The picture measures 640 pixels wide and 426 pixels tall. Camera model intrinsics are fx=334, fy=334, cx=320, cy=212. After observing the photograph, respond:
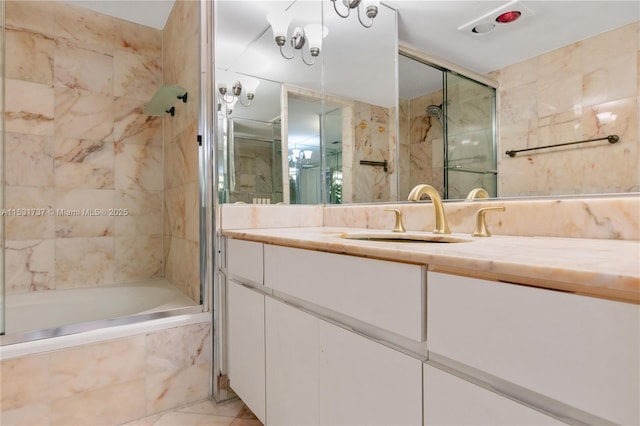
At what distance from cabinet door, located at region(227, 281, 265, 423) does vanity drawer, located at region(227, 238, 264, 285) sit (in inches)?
1.9

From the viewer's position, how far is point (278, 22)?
1886mm

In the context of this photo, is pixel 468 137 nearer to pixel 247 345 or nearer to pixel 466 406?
pixel 466 406

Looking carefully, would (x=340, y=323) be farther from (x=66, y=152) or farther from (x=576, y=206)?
(x=66, y=152)

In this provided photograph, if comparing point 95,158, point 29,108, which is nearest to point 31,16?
point 29,108

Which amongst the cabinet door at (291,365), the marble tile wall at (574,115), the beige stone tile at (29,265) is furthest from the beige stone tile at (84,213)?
the marble tile wall at (574,115)

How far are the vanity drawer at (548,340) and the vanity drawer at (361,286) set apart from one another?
0.19 feet

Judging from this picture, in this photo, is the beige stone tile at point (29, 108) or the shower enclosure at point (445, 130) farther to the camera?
the beige stone tile at point (29, 108)

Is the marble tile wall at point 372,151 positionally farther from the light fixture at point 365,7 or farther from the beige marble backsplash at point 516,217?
the light fixture at point 365,7

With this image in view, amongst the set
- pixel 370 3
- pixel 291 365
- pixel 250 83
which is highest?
pixel 370 3

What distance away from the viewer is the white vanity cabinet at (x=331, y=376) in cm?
69

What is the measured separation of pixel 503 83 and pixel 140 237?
2600 millimetres

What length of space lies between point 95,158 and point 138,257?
31.4 inches

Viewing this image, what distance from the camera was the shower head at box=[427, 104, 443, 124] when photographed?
133 centimetres

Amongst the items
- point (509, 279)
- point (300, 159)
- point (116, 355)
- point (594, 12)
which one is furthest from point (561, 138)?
point (116, 355)
